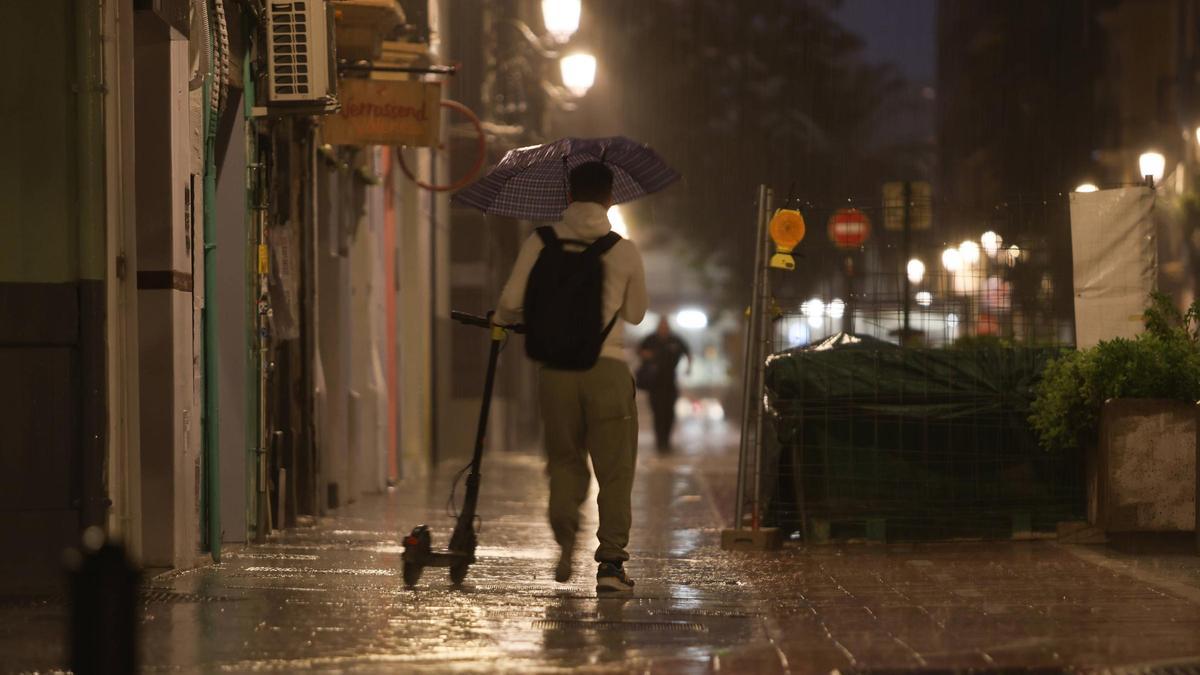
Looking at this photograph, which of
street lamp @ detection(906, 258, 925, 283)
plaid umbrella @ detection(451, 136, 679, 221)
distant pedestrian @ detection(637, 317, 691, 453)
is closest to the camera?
plaid umbrella @ detection(451, 136, 679, 221)

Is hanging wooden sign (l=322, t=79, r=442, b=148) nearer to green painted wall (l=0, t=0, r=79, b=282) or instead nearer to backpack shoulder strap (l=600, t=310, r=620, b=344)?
green painted wall (l=0, t=0, r=79, b=282)

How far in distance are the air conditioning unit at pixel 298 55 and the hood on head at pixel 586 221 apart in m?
3.30

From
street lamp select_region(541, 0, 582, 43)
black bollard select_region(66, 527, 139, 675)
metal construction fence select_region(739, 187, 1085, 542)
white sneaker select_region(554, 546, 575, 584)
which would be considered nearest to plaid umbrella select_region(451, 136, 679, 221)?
metal construction fence select_region(739, 187, 1085, 542)

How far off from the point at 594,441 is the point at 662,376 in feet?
62.8

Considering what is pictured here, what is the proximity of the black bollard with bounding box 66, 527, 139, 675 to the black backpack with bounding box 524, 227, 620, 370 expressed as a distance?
439 cm

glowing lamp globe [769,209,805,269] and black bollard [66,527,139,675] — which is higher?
glowing lamp globe [769,209,805,269]

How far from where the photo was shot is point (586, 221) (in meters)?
8.91

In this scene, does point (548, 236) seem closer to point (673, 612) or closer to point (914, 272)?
point (673, 612)

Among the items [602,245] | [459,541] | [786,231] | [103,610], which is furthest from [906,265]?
[103,610]

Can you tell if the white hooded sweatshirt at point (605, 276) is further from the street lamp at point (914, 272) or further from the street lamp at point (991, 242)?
the street lamp at point (991, 242)

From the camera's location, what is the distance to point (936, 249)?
12.2 m

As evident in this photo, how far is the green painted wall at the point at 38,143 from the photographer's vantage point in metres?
8.61

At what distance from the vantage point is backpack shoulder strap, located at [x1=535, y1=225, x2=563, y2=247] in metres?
8.88

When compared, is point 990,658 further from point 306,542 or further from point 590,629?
point 306,542
